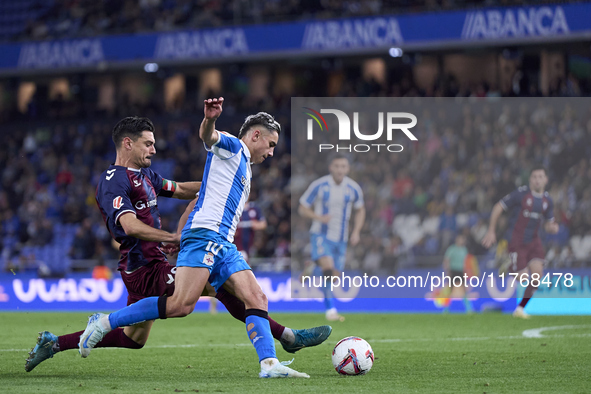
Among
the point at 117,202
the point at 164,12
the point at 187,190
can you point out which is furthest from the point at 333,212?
the point at 164,12

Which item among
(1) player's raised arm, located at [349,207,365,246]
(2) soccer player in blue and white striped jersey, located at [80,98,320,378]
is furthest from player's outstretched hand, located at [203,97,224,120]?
(1) player's raised arm, located at [349,207,365,246]

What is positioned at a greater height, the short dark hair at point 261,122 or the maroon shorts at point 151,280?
the short dark hair at point 261,122

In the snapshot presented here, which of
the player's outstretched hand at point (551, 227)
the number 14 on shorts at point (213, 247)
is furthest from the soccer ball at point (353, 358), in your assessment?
the player's outstretched hand at point (551, 227)

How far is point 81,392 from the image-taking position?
16.9 feet

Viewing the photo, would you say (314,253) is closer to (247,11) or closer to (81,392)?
(81,392)

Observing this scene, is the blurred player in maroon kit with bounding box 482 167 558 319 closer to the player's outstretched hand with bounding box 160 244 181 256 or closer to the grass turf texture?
the grass turf texture

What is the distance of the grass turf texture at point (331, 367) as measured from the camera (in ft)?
17.9

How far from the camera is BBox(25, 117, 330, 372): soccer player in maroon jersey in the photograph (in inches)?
239

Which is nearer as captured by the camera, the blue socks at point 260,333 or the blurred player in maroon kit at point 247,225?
the blue socks at point 260,333

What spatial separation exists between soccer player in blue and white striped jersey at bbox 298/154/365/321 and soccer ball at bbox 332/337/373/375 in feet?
22.4

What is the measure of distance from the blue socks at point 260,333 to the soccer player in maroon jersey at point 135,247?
1.44ft

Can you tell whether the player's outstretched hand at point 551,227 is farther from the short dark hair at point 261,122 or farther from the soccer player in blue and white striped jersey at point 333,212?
the short dark hair at point 261,122

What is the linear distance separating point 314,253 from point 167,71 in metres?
16.2

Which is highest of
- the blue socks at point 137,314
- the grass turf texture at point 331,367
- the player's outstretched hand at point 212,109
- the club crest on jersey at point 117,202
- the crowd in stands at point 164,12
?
the crowd in stands at point 164,12
